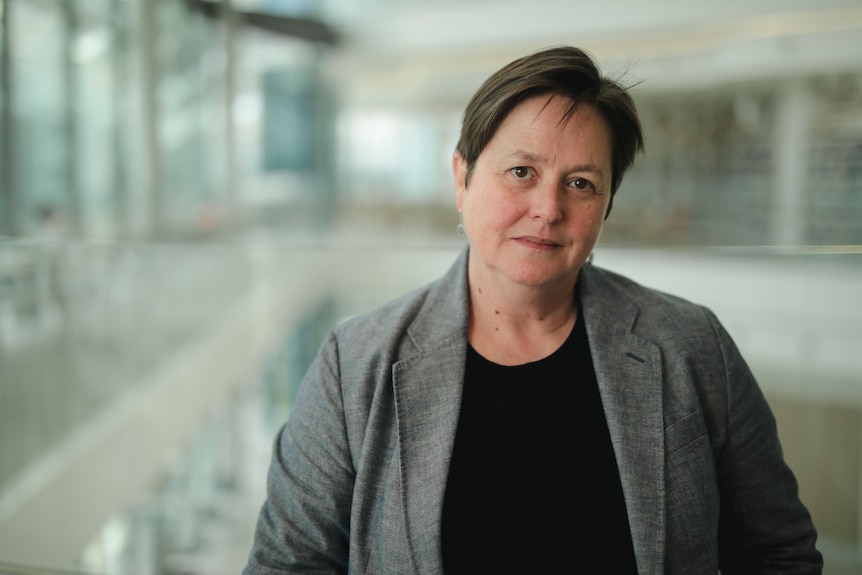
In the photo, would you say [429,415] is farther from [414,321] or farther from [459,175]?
[459,175]

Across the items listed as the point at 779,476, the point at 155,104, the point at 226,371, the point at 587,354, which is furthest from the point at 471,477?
the point at 155,104

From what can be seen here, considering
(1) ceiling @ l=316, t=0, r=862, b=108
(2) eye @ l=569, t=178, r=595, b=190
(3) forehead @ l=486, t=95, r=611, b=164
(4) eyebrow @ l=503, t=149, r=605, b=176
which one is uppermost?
(1) ceiling @ l=316, t=0, r=862, b=108

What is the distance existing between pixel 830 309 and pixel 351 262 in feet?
6.51

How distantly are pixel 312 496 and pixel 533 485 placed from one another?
409 mm

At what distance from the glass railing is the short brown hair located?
2.01 ft

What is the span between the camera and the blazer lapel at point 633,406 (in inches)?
52.9

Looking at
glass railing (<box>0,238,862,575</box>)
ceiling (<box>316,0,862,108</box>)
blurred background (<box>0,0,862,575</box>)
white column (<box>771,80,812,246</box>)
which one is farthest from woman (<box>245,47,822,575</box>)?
white column (<box>771,80,812,246</box>)

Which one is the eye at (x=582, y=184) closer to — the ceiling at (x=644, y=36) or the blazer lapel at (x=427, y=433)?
the blazer lapel at (x=427, y=433)

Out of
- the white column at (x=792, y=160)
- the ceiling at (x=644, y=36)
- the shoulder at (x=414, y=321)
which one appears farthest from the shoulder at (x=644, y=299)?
the white column at (x=792, y=160)

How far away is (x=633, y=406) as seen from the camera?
141 centimetres

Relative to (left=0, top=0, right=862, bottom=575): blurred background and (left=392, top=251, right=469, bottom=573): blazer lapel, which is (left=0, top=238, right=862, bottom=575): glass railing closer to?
(left=0, top=0, right=862, bottom=575): blurred background

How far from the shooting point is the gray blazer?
1375 mm

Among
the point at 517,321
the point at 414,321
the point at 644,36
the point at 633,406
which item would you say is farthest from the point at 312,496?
the point at 644,36

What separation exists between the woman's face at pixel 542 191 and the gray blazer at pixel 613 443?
0.18 m
